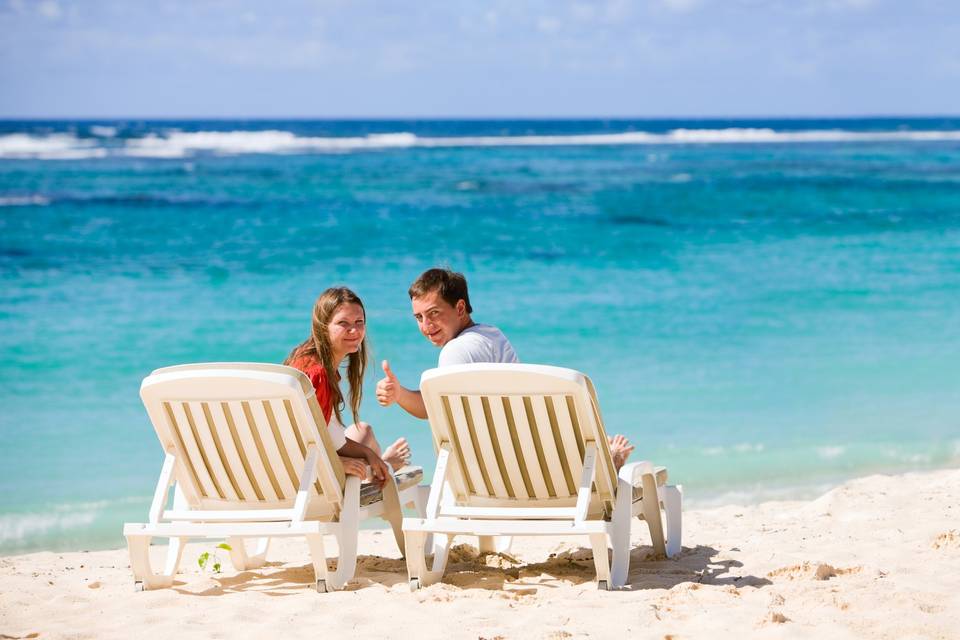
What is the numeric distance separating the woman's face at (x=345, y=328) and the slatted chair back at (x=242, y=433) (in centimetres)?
42

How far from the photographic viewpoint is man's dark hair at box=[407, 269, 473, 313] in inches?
178

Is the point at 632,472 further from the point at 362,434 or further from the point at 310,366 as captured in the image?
the point at 310,366

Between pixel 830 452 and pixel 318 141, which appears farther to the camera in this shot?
pixel 318 141

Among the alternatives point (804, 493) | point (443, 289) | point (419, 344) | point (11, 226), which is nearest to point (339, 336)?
point (443, 289)

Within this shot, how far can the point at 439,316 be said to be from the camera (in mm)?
4551

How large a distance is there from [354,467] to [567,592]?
3.07 feet

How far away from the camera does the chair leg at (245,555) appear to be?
15.8 ft

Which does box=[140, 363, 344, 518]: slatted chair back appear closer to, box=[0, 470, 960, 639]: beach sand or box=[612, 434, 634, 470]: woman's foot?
box=[0, 470, 960, 639]: beach sand

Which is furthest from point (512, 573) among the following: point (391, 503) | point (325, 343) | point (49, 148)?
point (49, 148)

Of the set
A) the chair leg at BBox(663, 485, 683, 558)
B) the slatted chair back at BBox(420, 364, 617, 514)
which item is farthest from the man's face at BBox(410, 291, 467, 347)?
the chair leg at BBox(663, 485, 683, 558)

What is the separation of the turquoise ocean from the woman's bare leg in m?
2.15

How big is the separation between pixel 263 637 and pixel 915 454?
17.3ft

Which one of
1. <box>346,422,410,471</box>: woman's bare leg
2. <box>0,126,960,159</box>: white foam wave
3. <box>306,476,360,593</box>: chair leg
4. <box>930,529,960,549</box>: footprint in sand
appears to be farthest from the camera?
<box>0,126,960,159</box>: white foam wave

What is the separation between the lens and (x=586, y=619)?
3.76m
